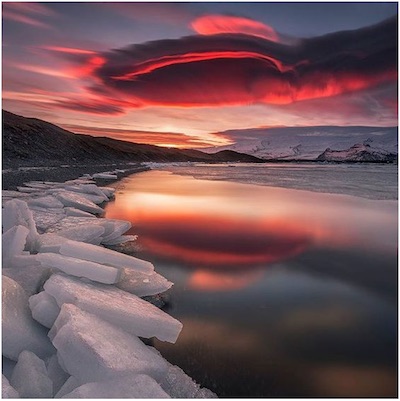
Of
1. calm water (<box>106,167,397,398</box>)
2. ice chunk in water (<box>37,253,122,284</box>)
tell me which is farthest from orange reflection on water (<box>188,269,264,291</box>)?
ice chunk in water (<box>37,253,122,284</box>)

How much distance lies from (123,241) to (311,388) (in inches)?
151

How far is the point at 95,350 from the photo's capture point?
2.12m

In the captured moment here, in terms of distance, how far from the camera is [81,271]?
3137mm

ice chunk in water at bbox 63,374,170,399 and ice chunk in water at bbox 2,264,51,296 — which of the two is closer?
ice chunk in water at bbox 63,374,170,399

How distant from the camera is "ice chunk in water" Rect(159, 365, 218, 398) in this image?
7.52ft

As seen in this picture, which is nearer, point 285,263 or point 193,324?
point 193,324

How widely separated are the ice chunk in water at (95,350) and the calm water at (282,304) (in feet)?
1.31

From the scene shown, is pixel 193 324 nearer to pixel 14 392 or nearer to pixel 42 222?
pixel 14 392

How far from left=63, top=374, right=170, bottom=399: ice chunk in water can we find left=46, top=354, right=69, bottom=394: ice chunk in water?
0.94ft

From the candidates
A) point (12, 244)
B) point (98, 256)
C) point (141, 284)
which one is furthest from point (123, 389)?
point (12, 244)

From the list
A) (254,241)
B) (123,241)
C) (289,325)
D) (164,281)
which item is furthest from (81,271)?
(254,241)

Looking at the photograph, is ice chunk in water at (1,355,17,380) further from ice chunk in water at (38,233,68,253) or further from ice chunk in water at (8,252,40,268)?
ice chunk in water at (38,233,68,253)

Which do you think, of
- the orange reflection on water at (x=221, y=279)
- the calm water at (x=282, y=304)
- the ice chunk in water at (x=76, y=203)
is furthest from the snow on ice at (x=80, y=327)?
the ice chunk in water at (x=76, y=203)

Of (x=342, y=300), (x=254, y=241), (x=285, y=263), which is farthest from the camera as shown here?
(x=254, y=241)
